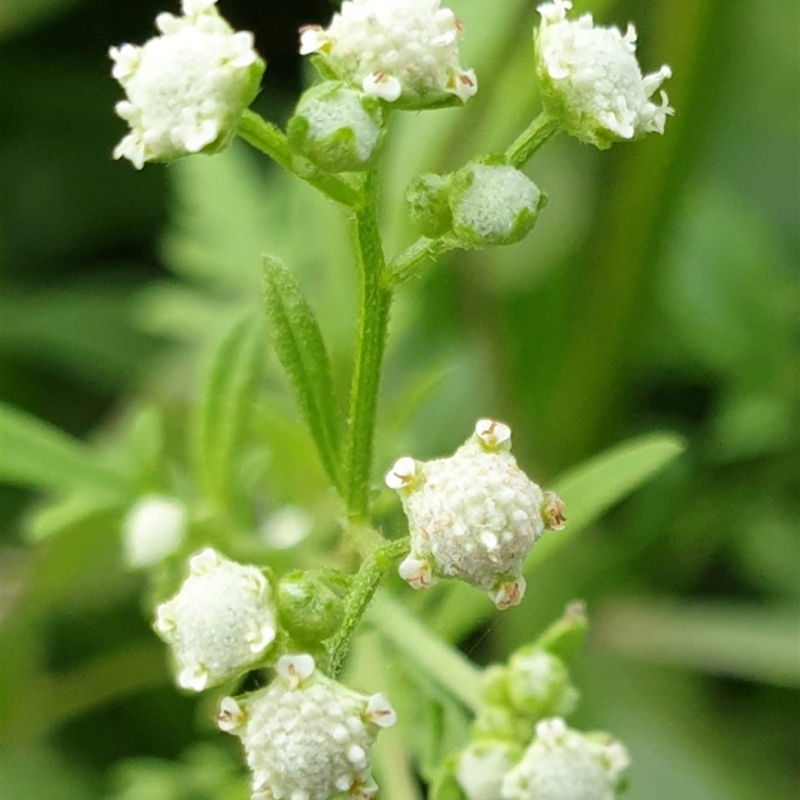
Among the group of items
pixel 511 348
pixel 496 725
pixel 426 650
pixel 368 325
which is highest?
pixel 511 348

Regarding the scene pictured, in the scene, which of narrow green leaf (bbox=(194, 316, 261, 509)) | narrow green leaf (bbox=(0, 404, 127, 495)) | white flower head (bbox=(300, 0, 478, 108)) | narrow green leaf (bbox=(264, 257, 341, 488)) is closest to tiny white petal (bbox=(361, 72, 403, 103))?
white flower head (bbox=(300, 0, 478, 108))

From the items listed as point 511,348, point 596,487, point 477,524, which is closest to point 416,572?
point 477,524

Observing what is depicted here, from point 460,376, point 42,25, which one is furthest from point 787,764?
point 42,25

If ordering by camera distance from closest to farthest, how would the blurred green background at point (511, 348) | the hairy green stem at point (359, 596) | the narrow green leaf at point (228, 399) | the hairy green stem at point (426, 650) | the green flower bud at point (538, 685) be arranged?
the hairy green stem at point (359, 596) < the green flower bud at point (538, 685) < the hairy green stem at point (426, 650) < the narrow green leaf at point (228, 399) < the blurred green background at point (511, 348)

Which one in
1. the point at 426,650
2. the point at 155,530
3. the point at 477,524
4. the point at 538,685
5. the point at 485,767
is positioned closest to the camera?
the point at 477,524

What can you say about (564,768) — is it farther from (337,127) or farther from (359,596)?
(337,127)

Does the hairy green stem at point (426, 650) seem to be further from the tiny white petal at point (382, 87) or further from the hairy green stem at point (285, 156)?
the tiny white petal at point (382, 87)

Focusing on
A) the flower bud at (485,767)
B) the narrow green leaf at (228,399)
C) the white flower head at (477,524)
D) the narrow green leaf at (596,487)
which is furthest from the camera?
the narrow green leaf at (228,399)

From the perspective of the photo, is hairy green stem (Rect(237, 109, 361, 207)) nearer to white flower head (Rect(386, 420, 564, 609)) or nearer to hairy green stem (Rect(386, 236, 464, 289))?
hairy green stem (Rect(386, 236, 464, 289))

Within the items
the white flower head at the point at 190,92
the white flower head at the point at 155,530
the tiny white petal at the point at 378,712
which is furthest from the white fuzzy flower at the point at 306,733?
the white flower head at the point at 155,530
